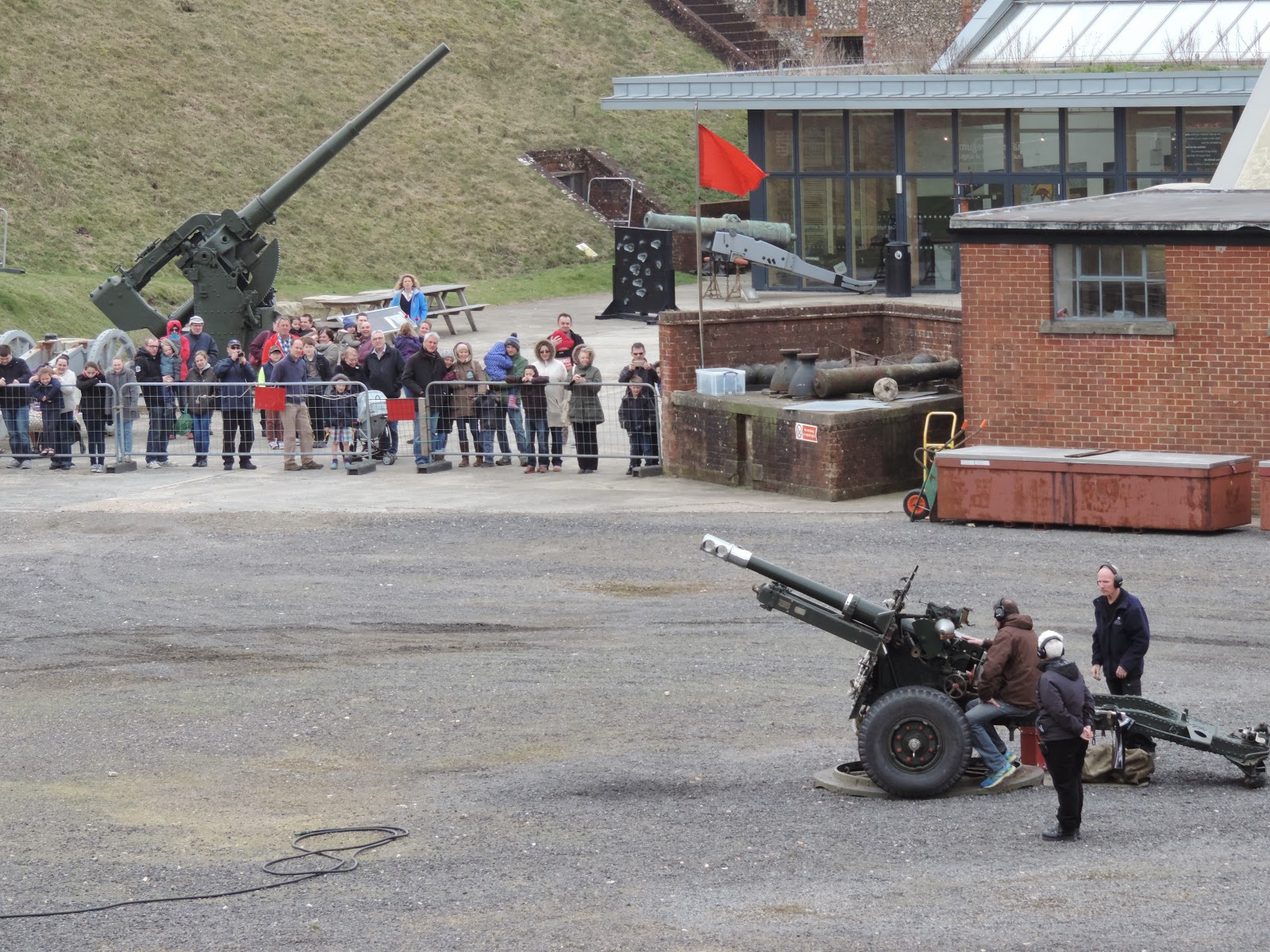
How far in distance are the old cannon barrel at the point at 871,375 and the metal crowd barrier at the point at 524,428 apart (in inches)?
88.1

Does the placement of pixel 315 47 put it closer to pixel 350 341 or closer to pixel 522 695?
pixel 350 341

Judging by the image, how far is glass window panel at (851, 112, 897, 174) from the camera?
35594 mm

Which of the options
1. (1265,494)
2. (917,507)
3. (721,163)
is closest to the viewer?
(1265,494)

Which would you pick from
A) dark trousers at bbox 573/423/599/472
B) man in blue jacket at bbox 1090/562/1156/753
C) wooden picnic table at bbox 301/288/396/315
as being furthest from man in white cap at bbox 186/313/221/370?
man in blue jacket at bbox 1090/562/1156/753

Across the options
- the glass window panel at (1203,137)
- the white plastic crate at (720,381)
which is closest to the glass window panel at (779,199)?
the glass window panel at (1203,137)

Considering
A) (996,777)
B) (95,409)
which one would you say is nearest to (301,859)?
(996,777)

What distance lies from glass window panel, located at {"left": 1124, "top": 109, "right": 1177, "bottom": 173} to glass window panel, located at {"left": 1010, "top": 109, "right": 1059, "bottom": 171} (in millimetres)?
1275

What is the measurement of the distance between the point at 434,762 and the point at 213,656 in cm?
347

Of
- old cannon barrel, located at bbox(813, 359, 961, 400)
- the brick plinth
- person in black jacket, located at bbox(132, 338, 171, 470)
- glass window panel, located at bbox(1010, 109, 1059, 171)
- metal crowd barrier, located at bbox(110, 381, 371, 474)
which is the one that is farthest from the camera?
glass window panel, located at bbox(1010, 109, 1059, 171)

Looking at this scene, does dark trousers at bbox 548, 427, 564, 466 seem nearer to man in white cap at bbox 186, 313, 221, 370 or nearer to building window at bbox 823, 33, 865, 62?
man in white cap at bbox 186, 313, 221, 370

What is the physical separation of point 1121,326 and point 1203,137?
14797mm

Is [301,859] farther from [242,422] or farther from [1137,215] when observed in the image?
[242,422]

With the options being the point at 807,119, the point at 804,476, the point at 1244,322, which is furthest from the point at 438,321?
the point at 1244,322

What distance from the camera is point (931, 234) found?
35406mm
